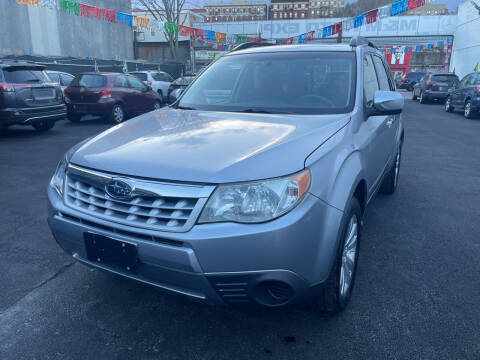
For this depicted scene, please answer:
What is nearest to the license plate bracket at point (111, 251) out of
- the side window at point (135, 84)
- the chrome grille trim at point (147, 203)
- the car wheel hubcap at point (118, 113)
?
the chrome grille trim at point (147, 203)

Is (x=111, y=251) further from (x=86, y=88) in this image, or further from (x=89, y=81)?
(x=89, y=81)

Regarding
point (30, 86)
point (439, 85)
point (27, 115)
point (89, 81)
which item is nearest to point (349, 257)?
point (27, 115)

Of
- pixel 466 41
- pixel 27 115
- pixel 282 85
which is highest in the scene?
pixel 466 41

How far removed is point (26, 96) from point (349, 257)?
337 inches

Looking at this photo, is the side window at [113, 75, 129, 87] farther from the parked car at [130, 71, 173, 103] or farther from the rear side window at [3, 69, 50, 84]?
the parked car at [130, 71, 173, 103]

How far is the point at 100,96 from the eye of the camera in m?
11.1

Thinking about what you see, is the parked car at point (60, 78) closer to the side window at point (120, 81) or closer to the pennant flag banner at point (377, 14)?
the side window at point (120, 81)

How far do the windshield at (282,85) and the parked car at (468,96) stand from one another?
38.7 feet

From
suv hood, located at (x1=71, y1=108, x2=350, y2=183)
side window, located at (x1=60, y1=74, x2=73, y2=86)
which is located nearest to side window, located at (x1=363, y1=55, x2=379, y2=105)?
suv hood, located at (x1=71, y1=108, x2=350, y2=183)

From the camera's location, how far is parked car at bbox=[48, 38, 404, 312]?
74.1 inches

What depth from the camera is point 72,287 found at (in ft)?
9.57

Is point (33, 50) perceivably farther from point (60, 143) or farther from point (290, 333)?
point (290, 333)

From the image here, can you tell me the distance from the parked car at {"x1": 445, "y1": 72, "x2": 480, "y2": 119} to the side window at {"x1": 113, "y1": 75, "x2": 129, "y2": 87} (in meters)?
11.2

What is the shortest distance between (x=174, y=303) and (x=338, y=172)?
1.42 metres
